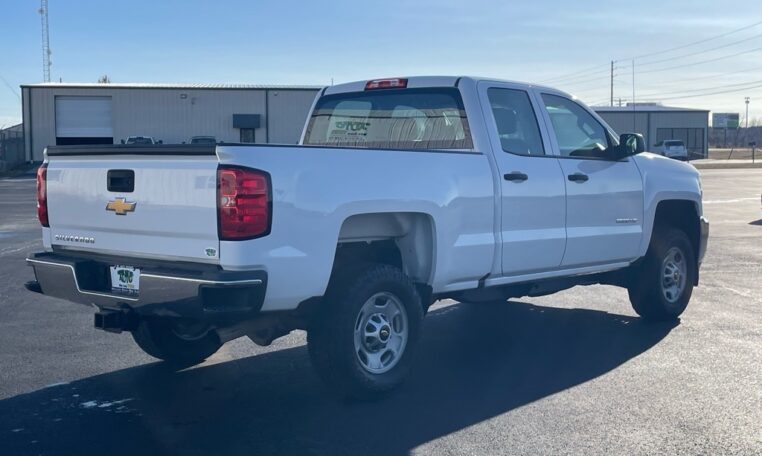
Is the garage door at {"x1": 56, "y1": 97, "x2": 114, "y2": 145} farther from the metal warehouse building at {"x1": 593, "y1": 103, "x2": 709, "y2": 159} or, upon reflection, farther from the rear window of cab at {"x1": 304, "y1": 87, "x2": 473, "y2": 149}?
the rear window of cab at {"x1": 304, "y1": 87, "x2": 473, "y2": 149}

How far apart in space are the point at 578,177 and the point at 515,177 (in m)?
0.94

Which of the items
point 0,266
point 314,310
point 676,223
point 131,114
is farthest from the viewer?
point 131,114

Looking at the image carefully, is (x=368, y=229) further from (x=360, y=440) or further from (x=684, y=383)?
(x=684, y=383)

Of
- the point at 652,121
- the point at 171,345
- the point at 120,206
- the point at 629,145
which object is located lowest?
the point at 171,345

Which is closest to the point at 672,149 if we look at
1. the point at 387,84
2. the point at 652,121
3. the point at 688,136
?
the point at 652,121

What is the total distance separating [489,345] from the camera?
26.1ft

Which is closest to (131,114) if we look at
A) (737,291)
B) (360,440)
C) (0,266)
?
(0,266)

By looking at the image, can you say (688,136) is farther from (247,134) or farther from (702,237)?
(702,237)

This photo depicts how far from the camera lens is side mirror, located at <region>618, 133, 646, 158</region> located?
27.1 feet

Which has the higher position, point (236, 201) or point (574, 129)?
point (574, 129)

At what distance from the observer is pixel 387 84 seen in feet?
25.7

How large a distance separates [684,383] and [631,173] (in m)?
2.44

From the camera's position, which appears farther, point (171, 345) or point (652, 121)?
point (652, 121)

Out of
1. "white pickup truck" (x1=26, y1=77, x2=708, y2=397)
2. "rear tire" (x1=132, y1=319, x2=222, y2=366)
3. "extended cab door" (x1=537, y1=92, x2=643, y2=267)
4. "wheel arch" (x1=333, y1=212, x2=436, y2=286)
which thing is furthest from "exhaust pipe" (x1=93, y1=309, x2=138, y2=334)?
"extended cab door" (x1=537, y1=92, x2=643, y2=267)
